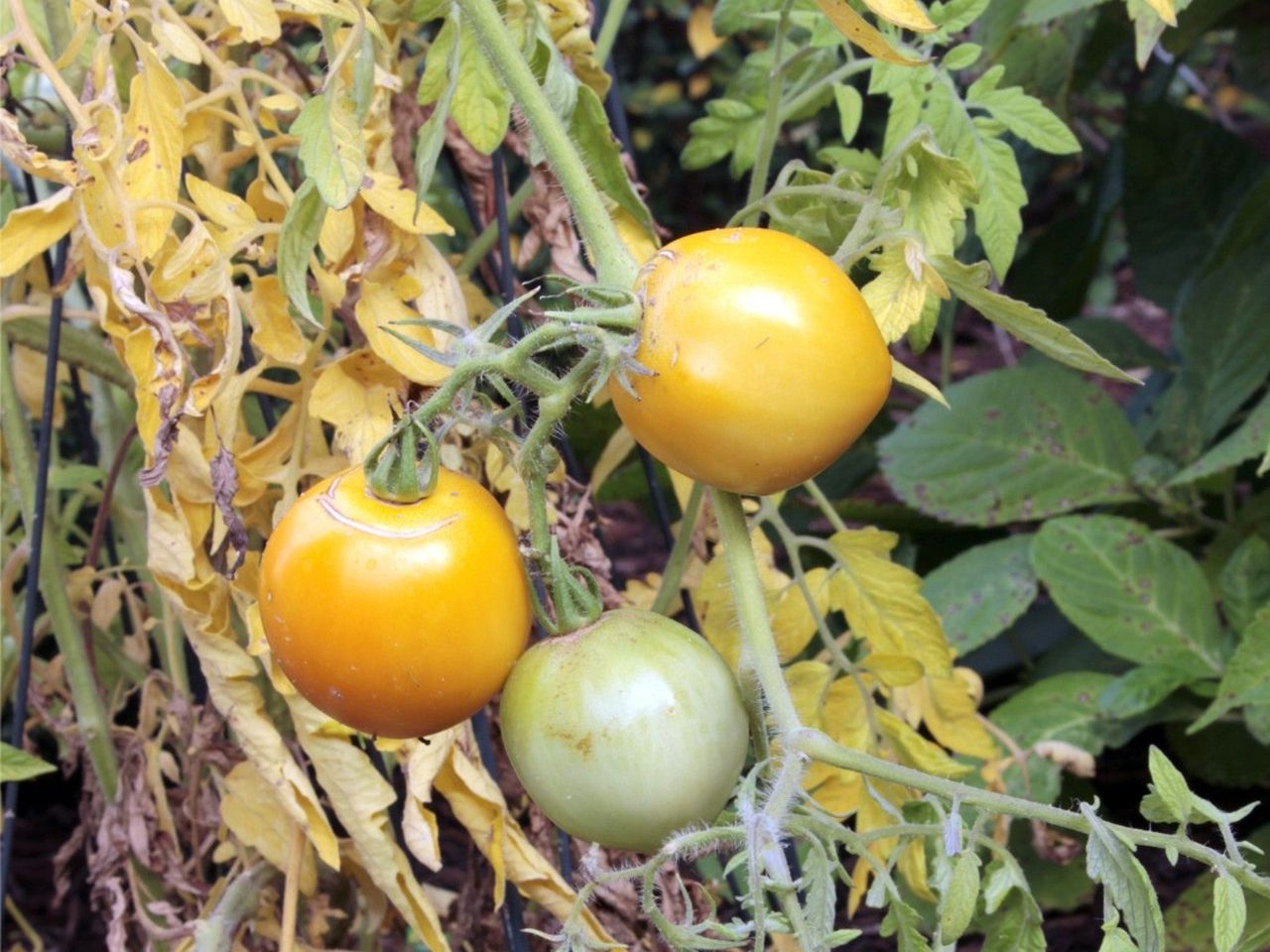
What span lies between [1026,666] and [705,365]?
1431 mm

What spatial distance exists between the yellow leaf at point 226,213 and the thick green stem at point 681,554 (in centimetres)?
33

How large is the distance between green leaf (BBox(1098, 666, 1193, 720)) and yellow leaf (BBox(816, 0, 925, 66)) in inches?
36.2

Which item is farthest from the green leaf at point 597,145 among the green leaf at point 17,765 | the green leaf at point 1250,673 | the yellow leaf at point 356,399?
the green leaf at point 1250,673

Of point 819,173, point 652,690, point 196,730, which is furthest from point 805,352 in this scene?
point 196,730

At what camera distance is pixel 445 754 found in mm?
785

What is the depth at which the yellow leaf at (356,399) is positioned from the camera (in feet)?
2.51

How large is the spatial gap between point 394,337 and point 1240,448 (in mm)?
1031

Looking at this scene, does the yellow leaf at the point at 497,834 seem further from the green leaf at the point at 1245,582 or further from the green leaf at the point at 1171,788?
the green leaf at the point at 1245,582

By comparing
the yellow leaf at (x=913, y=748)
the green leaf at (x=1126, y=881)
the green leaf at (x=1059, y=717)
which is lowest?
the green leaf at (x=1059, y=717)

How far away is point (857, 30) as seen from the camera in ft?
1.94

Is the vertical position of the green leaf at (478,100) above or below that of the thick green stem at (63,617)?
above

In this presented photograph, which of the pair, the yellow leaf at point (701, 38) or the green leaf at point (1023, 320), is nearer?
the green leaf at point (1023, 320)

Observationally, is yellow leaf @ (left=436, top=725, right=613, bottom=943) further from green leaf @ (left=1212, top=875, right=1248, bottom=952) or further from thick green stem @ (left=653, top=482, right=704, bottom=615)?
green leaf @ (left=1212, top=875, right=1248, bottom=952)

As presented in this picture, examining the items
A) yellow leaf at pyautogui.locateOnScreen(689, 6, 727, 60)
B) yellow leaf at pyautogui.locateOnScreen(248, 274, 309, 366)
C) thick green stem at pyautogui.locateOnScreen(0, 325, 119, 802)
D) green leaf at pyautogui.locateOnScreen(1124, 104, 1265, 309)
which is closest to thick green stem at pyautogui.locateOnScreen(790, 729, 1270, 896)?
yellow leaf at pyautogui.locateOnScreen(248, 274, 309, 366)
